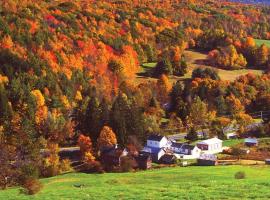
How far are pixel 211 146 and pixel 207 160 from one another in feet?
29.6

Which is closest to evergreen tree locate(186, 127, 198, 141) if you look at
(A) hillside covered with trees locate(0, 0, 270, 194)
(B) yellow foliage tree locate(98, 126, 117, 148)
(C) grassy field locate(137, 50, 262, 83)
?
(A) hillside covered with trees locate(0, 0, 270, 194)

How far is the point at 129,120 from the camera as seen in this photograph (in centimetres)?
7331

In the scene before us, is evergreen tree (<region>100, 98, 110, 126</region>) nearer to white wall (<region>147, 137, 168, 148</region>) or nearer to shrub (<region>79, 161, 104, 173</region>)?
white wall (<region>147, 137, 168, 148</region>)

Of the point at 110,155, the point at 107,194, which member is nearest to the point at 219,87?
the point at 110,155

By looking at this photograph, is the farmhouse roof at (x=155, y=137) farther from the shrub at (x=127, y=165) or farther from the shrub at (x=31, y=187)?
the shrub at (x=31, y=187)

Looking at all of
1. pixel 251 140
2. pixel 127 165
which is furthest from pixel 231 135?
pixel 127 165

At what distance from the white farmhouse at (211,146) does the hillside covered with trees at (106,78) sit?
7750mm

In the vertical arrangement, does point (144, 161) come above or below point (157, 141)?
below

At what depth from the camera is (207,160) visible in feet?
203

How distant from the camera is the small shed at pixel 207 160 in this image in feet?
200

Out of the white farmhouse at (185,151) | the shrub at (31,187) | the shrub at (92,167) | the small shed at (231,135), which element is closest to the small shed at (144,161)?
the shrub at (92,167)

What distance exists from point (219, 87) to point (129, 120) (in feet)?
96.9

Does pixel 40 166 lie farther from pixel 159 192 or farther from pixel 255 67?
pixel 255 67

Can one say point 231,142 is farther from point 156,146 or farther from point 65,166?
point 65,166
